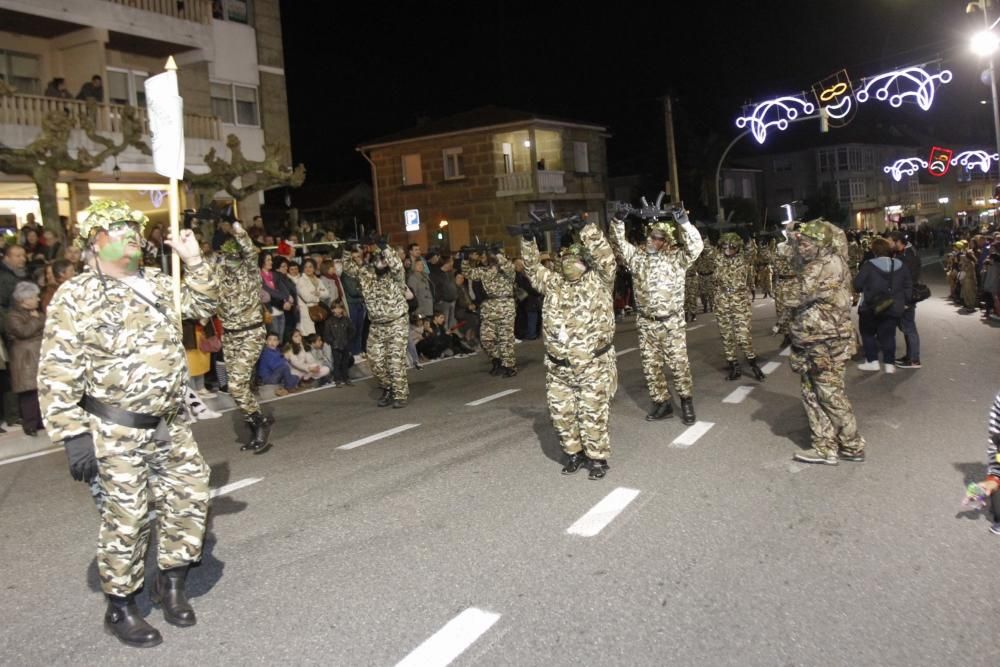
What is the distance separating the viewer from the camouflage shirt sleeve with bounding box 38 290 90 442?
13.0 feet

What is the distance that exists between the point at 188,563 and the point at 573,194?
35.7 m

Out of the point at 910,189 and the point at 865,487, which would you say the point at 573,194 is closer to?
the point at 865,487

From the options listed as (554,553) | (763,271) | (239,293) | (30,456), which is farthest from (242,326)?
(763,271)

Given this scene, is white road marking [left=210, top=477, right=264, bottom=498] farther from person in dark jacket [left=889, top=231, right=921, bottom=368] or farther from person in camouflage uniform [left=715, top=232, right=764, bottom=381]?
person in dark jacket [left=889, top=231, right=921, bottom=368]

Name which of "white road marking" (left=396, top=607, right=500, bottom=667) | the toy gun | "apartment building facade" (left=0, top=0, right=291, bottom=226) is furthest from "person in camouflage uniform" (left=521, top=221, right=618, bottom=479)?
"apartment building facade" (left=0, top=0, right=291, bottom=226)

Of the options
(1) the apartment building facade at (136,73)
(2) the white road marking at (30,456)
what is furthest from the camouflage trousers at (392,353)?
(1) the apartment building facade at (136,73)

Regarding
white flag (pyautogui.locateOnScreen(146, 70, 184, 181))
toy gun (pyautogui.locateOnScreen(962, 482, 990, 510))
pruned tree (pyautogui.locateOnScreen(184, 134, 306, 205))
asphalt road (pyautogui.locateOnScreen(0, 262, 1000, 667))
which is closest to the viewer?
asphalt road (pyautogui.locateOnScreen(0, 262, 1000, 667))

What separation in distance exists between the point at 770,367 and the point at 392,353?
578cm

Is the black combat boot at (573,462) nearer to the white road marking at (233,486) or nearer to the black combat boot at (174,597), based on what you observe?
the white road marking at (233,486)

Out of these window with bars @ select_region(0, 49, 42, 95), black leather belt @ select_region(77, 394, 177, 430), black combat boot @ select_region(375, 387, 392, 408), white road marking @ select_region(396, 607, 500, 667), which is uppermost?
window with bars @ select_region(0, 49, 42, 95)

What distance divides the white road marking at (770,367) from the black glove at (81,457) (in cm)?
984

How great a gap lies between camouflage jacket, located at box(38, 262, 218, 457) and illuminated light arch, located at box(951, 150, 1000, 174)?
29.4m

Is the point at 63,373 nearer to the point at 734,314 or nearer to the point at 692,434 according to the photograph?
the point at 692,434

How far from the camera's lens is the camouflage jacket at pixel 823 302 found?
22.6 ft
